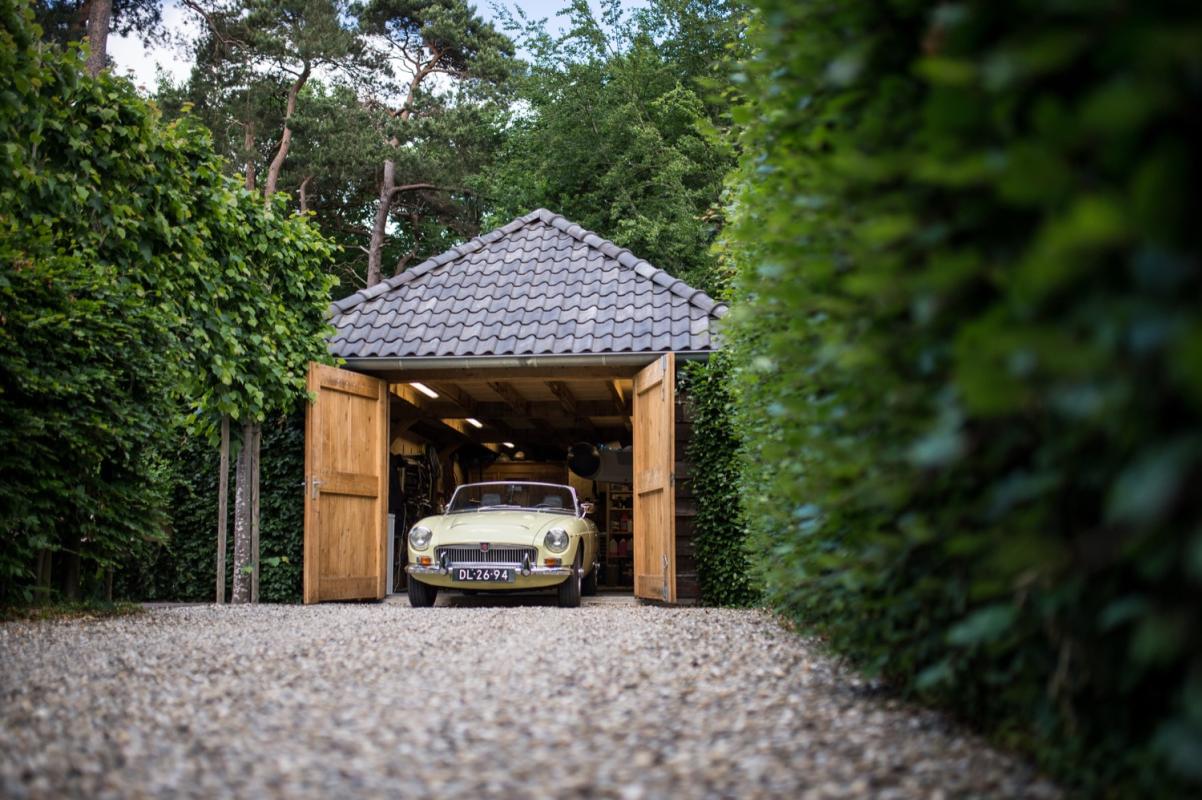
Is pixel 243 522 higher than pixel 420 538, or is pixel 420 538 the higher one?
pixel 243 522

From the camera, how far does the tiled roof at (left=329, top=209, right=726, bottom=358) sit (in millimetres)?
10828

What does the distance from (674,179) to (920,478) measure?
19.1m

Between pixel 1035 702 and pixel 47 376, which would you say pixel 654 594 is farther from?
pixel 1035 702

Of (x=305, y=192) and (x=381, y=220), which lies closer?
(x=305, y=192)

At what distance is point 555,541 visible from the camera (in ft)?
31.8

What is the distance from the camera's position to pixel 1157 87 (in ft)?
4.27

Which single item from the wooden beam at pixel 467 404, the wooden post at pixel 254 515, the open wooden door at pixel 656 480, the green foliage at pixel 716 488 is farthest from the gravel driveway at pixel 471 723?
the wooden beam at pixel 467 404

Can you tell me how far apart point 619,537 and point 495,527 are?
9.90 meters

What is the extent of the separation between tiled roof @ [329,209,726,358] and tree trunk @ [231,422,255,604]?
1.40 m

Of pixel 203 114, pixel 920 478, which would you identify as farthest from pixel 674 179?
pixel 920 478

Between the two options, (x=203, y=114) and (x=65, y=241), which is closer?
(x=65, y=241)

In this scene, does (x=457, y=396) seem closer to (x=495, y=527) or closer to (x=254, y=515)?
(x=254, y=515)

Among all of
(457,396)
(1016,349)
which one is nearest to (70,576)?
(457,396)

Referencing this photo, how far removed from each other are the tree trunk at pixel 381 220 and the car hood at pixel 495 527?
1440 cm
